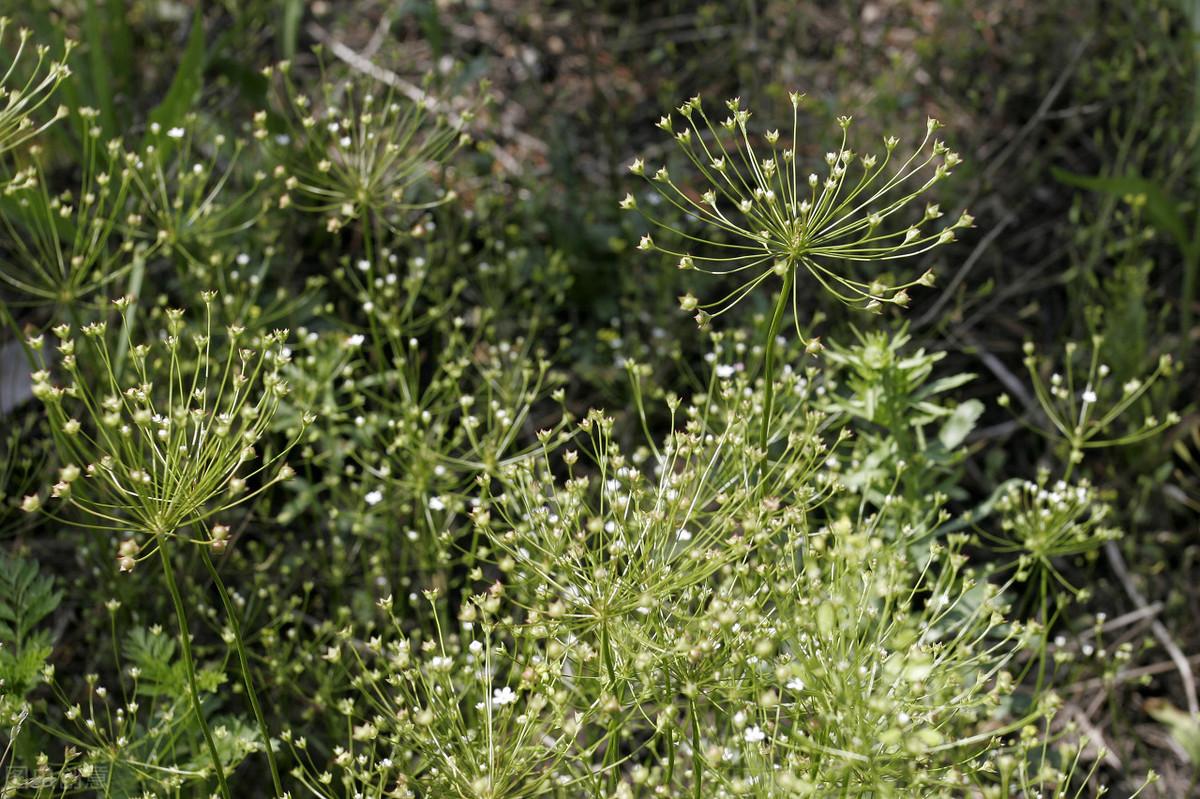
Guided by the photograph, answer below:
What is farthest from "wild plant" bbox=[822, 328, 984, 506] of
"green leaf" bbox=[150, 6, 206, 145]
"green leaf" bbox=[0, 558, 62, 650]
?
"green leaf" bbox=[150, 6, 206, 145]

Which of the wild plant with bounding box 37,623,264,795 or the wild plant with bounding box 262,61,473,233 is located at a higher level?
the wild plant with bounding box 262,61,473,233

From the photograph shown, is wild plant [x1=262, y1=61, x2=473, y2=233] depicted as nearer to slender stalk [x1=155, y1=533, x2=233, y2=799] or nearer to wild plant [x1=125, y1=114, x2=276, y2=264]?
wild plant [x1=125, y1=114, x2=276, y2=264]

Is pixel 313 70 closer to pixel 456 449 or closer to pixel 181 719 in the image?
pixel 456 449

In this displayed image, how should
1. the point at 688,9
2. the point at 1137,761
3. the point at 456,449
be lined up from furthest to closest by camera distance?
1. the point at 688,9
2. the point at 456,449
3. the point at 1137,761

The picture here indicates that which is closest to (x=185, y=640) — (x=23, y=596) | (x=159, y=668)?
(x=159, y=668)

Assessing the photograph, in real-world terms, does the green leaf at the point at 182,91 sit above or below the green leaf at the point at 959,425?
above

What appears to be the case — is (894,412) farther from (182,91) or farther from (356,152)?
(182,91)

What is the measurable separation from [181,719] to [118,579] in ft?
3.15

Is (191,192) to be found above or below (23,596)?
above

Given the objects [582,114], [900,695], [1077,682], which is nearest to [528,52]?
[582,114]

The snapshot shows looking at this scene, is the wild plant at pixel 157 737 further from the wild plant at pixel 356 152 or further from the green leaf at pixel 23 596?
the wild plant at pixel 356 152

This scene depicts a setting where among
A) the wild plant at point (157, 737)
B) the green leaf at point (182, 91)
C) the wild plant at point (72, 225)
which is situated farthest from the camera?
the green leaf at point (182, 91)

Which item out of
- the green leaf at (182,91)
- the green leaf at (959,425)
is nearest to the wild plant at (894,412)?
the green leaf at (959,425)

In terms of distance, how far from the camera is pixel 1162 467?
4.32 metres
